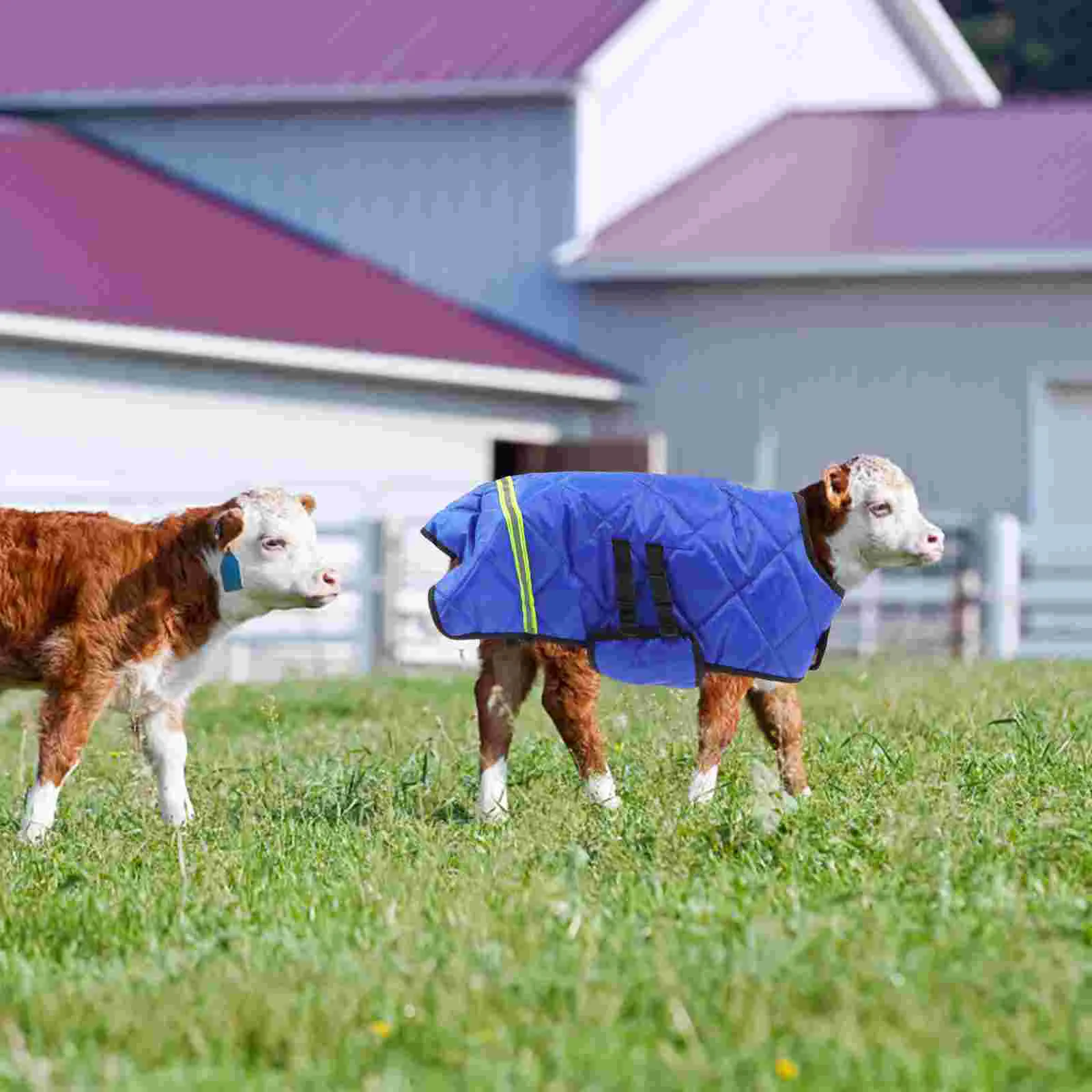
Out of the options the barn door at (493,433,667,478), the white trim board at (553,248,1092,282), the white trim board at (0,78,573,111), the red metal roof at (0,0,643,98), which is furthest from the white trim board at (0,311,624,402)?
the red metal roof at (0,0,643,98)

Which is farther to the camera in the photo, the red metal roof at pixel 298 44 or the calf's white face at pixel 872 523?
the red metal roof at pixel 298 44

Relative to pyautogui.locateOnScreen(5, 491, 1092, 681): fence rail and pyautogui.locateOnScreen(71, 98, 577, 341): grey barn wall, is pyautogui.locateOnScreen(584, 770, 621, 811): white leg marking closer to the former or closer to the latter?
pyautogui.locateOnScreen(5, 491, 1092, 681): fence rail

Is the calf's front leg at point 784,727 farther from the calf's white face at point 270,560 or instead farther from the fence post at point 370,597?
the fence post at point 370,597

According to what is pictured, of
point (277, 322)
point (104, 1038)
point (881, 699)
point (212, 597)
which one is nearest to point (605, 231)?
point (277, 322)

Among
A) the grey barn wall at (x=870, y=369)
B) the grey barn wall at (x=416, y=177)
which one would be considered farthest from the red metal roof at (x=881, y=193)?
the grey barn wall at (x=416, y=177)

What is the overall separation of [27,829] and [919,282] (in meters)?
15.5

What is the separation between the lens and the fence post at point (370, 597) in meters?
19.3

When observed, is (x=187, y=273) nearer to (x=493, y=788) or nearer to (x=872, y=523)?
(x=872, y=523)

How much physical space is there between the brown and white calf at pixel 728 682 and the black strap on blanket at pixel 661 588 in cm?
27

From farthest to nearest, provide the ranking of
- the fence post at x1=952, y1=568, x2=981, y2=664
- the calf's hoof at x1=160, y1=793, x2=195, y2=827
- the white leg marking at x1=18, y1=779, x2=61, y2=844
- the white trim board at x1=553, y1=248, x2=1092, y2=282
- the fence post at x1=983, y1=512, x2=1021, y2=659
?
1. the white trim board at x1=553, y1=248, x2=1092, y2=282
2. the fence post at x1=952, y1=568, x2=981, y2=664
3. the fence post at x1=983, y1=512, x2=1021, y2=659
4. the calf's hoof at x1=160, y1=793, x2=195, y2=827
5. the white leg marking at x1=18, y1=779, x2=61, y2=844

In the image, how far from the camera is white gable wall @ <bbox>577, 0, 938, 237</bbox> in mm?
23141

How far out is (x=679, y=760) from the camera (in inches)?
339

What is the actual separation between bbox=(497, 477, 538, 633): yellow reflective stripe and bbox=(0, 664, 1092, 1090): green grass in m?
0.62

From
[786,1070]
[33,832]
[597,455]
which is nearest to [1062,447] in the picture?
[597,455]
